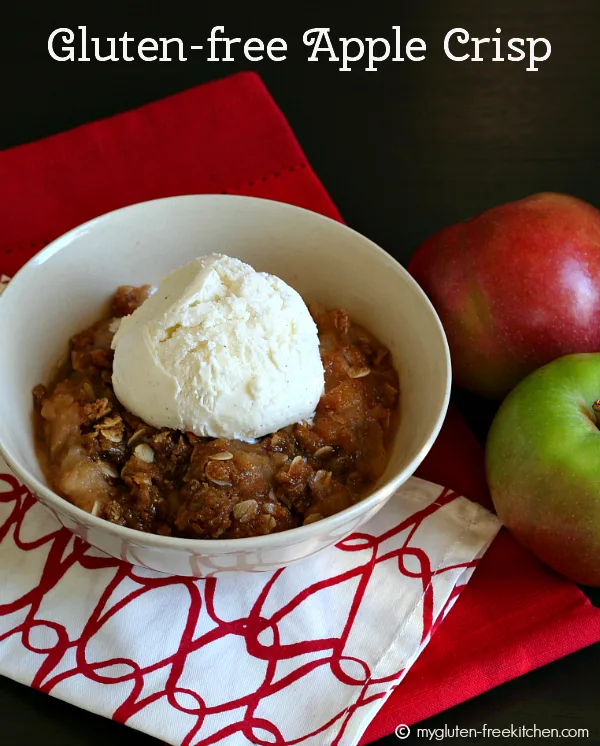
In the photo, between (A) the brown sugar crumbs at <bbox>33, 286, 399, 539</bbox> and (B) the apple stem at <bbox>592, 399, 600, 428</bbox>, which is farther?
(B) the apple stem at <bbox>592, 399, 600, 428</bbox>

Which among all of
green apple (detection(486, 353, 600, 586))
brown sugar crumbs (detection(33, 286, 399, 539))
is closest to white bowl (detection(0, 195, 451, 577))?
brown sugar crumbs (detection(33, 286, 399, 539))

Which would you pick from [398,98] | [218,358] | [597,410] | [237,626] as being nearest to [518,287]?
[597,410]

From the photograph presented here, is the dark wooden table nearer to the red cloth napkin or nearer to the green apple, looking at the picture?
the red cloth napkin

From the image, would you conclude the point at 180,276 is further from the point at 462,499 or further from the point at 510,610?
the point at 510,610

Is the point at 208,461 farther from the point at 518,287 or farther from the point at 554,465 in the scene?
the point at 518,287

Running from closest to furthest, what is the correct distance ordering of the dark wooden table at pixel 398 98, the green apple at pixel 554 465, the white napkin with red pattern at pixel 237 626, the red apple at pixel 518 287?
the white napkin with red pattern at pixel 237 626 → the green apple at pixel 554 465 → the red apple at pixel 518 287 → the dark wooden table at pixel 398 98

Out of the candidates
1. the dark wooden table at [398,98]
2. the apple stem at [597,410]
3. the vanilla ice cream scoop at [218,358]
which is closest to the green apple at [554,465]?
the apple stem at [597,410]

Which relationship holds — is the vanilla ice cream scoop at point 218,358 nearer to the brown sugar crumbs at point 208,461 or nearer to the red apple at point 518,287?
the brown sugar crumbs at point 208,461
